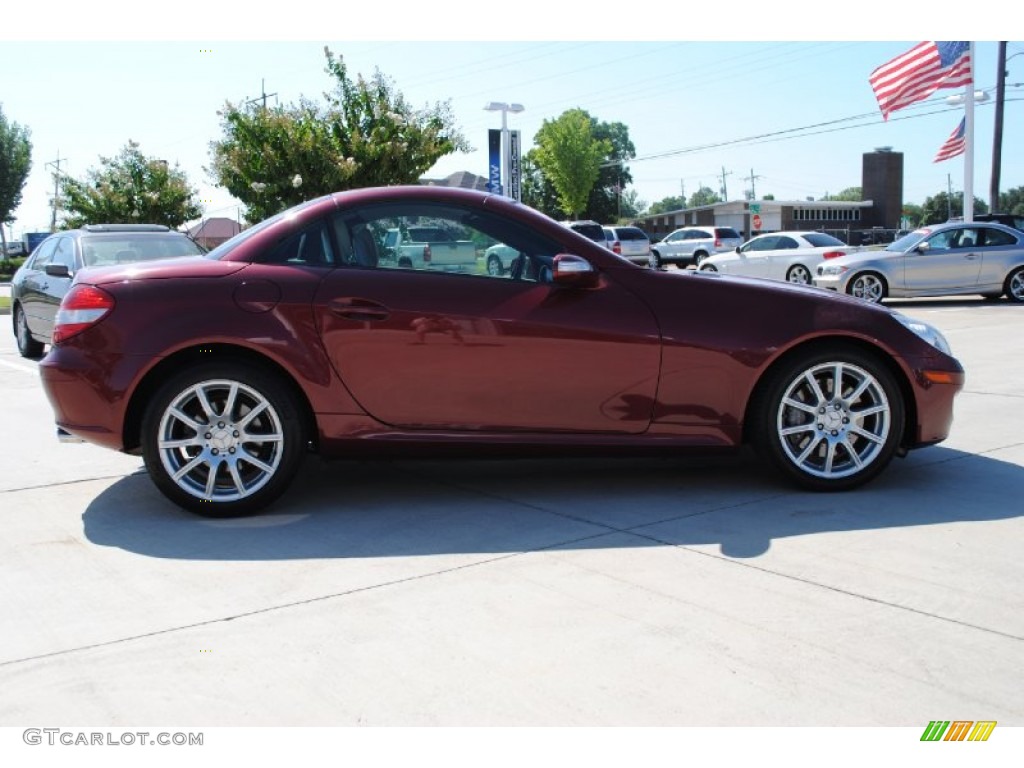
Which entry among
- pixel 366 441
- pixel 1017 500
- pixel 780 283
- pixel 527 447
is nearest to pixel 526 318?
pixel 527 447

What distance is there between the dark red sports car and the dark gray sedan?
1359cm

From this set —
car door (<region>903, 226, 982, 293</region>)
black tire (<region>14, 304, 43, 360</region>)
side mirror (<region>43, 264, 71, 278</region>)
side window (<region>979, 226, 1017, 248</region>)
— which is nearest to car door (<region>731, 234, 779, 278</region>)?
car door (<region>903, 226, 982, 293</region>)

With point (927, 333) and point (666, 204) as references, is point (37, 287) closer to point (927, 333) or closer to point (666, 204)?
point (927, 333)

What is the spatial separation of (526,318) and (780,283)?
139cm

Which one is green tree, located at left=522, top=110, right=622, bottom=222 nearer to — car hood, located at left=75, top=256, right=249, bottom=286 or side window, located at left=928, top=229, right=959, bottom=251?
side window, located at left=928, top=229, right=959, bottom=251

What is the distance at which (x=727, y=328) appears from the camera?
4.85 meters

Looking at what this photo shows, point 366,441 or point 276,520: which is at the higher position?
point 366,441

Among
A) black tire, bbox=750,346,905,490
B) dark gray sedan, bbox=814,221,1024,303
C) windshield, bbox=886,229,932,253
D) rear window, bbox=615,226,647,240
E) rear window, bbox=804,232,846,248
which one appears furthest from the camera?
rear window, bbox=615,226,647,240

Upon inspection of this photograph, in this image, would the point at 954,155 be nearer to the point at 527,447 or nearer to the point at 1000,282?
the point at 1000,282

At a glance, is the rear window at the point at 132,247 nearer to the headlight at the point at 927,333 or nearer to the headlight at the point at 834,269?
the headlight at the point at 927,333

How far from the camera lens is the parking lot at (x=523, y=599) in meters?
2.82

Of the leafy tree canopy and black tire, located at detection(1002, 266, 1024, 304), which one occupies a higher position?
the leafy tree canopy

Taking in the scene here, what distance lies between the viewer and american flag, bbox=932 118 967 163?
1072 inches

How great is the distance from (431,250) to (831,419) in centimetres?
210
